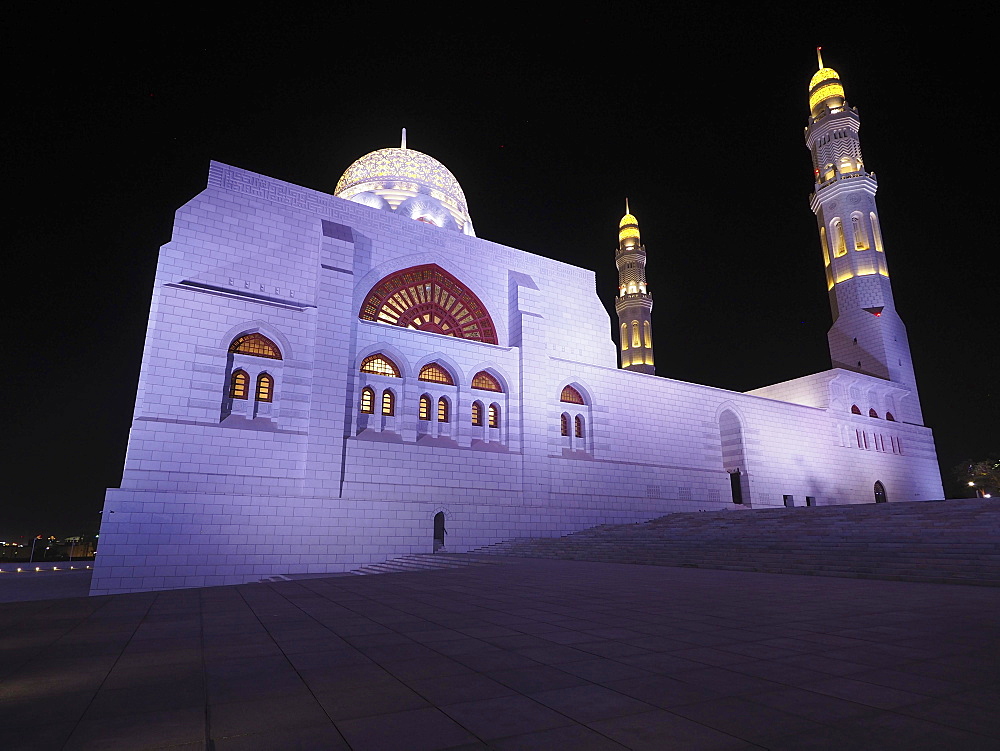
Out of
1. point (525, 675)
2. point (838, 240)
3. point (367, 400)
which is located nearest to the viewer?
point (525, 675)

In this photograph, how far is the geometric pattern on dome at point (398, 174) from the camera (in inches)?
988

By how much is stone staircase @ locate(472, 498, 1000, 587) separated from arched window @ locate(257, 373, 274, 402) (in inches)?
321

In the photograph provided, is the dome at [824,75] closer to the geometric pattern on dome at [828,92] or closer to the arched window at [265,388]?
the geometric pattern on dome at [828,92]

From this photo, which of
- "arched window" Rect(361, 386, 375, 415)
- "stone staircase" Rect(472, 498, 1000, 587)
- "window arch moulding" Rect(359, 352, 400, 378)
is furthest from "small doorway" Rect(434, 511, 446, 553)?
"window arch moulding" Rect(359, 352, 400, 378)

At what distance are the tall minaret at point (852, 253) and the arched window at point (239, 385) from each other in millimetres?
33973

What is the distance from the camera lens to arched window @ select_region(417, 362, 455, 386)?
19.8 metres

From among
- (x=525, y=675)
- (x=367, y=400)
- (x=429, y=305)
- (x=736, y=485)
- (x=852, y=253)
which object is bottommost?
(x=525, y=675)

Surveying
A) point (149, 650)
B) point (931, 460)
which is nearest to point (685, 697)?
point (149, 650)

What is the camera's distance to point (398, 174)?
82.7 ft

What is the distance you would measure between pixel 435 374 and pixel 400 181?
34.3 feet

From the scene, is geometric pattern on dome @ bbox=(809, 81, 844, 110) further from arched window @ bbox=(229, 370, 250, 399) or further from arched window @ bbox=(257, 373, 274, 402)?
arched window @ bbox=(229, 370, 250, 399)

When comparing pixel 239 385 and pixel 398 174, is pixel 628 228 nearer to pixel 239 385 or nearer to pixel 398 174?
pixel 398 174

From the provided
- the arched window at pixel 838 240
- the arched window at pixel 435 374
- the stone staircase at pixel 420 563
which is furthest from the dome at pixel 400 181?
the arched window at pixel 838 240

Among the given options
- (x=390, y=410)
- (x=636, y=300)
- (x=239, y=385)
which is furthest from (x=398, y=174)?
(x=636, y=300)
